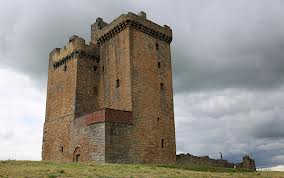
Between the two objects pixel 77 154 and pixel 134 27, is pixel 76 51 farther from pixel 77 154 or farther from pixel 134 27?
pixel 77 154

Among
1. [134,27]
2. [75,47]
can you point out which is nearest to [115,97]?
[134,27]

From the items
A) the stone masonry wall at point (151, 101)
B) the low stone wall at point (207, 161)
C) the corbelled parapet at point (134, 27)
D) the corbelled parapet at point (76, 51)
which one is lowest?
the low stone wall at point (207, 161)

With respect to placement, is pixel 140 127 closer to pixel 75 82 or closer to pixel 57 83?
pixel 75 82

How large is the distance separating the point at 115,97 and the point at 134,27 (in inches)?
235

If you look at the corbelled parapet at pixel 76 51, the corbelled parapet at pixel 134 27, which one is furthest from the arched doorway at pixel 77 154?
the corbelled parapet at pixel 134 27

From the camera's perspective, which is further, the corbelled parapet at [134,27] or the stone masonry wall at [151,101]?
the corbelled parapet at [134,27]

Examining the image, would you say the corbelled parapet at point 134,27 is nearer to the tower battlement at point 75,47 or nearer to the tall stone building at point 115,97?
the tall stone building at point 115,97

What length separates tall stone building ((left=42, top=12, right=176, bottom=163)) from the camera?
84.4ft

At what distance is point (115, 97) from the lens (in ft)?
94.4

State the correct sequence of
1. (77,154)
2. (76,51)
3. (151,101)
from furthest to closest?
(76,51)
(151,101)
(77,154)

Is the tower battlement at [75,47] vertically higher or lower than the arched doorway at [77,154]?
higher

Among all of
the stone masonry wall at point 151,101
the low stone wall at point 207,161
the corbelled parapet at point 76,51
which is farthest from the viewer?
the corbelled parapet at point 76,51

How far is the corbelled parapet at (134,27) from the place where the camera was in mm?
28844

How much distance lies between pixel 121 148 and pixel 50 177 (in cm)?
1219
